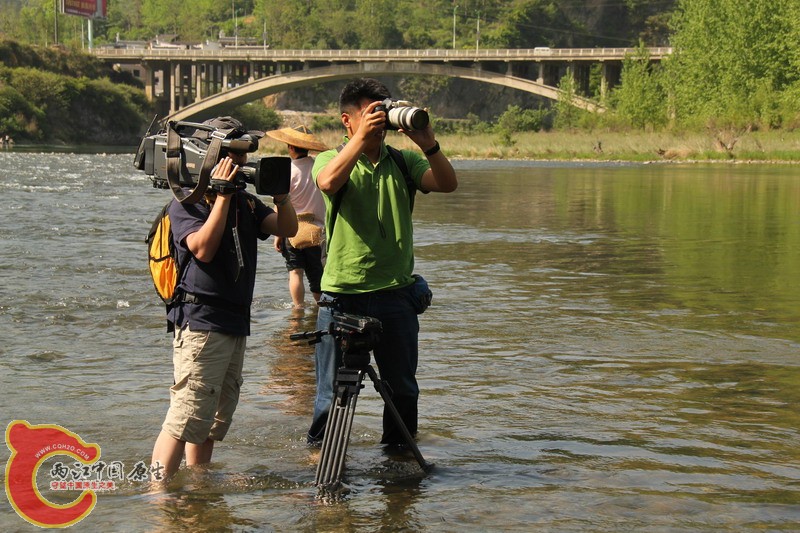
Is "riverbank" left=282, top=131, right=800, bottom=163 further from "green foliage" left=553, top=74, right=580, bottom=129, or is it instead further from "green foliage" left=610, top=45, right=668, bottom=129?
"green foliage" left=553, top=74, right=580, bottom=129

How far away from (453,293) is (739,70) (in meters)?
55.9

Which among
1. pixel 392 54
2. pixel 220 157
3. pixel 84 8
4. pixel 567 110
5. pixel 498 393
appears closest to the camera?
pixel 220 157

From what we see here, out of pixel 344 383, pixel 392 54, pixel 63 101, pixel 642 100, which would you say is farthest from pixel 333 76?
pixel 344 383

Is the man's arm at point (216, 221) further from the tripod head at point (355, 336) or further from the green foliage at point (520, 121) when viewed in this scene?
the green foliage at point (520, 121)

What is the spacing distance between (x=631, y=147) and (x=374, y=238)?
5834cm

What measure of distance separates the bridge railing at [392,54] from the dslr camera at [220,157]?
89.8 m

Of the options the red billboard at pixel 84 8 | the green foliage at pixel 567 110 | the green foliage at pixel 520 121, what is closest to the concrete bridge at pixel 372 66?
the green foliage at pixel 567 110

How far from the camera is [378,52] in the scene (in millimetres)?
106938

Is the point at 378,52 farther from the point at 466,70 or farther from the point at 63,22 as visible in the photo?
the point at 63,22

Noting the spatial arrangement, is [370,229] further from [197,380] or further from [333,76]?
[333,76]

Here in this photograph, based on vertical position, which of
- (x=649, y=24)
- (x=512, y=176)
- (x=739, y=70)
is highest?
(x=649, y=24)

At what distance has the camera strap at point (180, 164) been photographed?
4.84 meters

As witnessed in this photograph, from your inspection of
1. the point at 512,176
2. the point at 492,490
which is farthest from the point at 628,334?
the point at 512,176

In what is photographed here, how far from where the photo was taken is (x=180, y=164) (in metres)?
4.98
